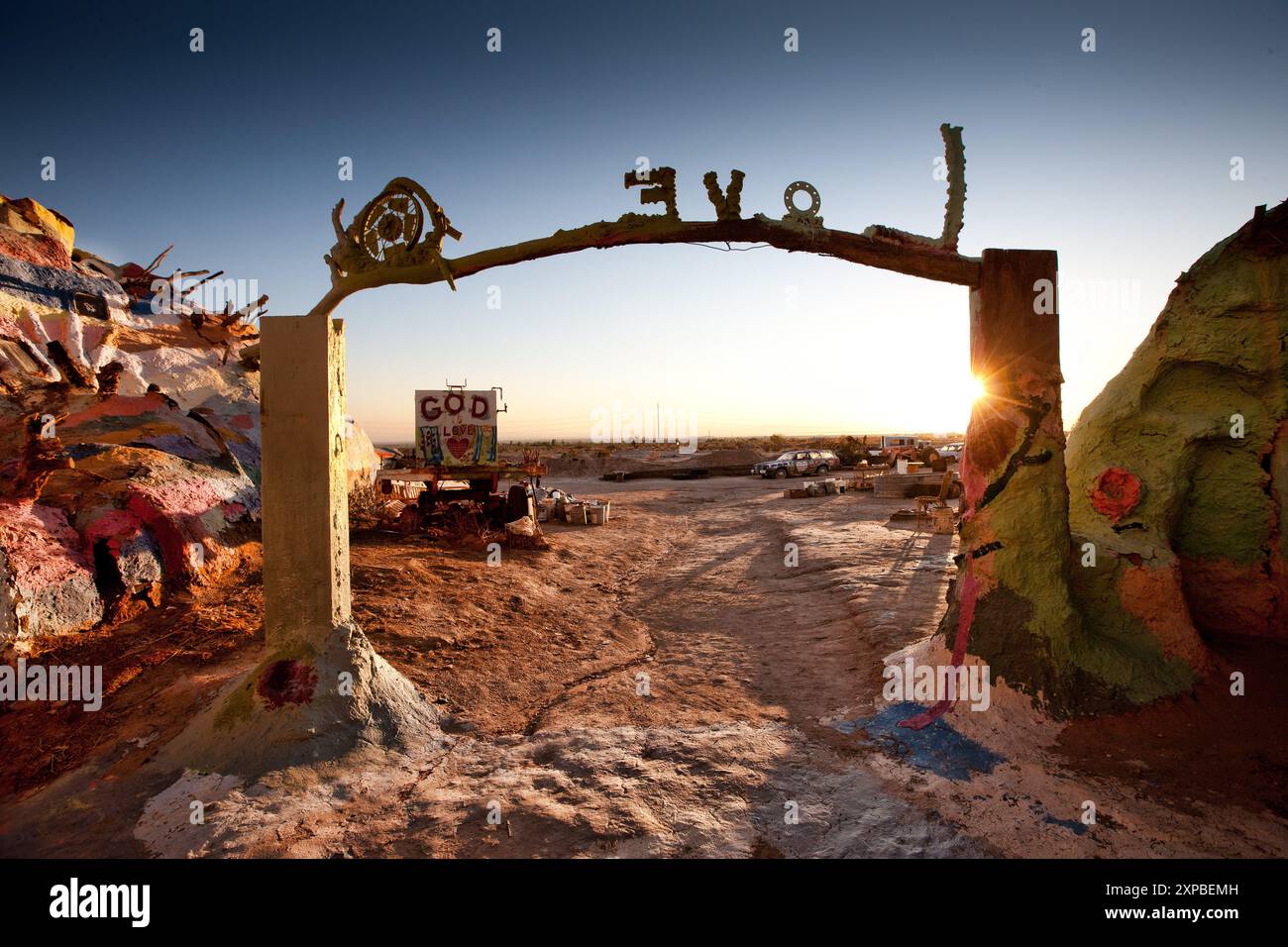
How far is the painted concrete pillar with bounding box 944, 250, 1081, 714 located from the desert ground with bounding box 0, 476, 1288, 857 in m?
0.52

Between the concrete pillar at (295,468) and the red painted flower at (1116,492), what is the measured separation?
6694 millimetres

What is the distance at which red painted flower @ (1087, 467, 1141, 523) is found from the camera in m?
5.51

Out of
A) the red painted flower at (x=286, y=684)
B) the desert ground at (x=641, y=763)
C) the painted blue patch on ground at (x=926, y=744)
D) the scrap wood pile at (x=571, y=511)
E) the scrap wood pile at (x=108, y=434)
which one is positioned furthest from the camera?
the scrap wood pile at (x=571, y=511)

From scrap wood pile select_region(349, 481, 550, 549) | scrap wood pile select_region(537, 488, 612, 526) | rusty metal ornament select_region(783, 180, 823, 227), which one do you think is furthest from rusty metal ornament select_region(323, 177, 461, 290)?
scrap wood pile select_region(537, 488, 612, 526)

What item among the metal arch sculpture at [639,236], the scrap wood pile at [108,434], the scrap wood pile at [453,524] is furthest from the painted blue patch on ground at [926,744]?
the scrap wood pile at [453,524]

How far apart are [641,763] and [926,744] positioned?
2.22 m

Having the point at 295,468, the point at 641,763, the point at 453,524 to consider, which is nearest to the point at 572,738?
the point at 641,763

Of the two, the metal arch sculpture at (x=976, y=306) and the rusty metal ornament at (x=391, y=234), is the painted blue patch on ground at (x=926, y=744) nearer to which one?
the metal arch sculpture at (x=976, y=306)

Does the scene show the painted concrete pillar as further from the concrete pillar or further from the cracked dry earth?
the concrete pillar

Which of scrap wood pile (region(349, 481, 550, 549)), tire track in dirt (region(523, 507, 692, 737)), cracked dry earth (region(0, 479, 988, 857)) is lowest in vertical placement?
tire track in dirt (region(523, 507, 692, 737))

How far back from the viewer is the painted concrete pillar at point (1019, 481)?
16.4 feet

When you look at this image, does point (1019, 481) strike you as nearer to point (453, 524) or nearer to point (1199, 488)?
point (1199, 488)

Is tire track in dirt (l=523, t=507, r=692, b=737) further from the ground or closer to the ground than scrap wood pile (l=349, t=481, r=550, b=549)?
closer to the ground
